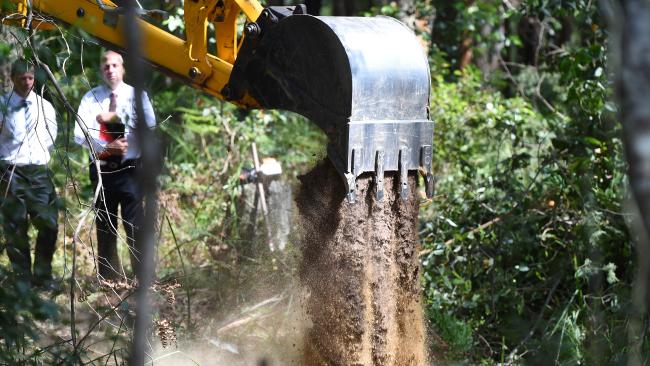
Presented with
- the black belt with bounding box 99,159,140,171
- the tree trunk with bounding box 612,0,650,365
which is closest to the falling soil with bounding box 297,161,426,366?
the black belt with bounding box 99,159,140,171

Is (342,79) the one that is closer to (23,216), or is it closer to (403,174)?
(403,174)

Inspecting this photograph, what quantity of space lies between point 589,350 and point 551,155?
2.09m

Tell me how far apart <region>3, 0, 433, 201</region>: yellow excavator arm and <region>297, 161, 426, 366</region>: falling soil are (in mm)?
154

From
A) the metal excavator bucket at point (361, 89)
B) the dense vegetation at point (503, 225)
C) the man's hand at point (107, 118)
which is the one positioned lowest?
the dense vegetation at point (503, 225)

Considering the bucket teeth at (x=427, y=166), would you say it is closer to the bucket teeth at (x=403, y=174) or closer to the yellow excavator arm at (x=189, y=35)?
the bucket teeth at (x=403, y=174)

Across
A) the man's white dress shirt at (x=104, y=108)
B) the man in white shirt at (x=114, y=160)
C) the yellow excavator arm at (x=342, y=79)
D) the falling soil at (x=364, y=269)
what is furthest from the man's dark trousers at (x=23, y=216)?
the man in white shirt at (x=114, y=160)

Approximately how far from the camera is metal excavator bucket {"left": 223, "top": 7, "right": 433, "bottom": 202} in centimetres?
422

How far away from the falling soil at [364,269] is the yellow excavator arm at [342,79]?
0.15 m

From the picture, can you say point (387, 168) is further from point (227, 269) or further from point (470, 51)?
point (470, 51)

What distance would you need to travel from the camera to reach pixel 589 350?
17.8ft

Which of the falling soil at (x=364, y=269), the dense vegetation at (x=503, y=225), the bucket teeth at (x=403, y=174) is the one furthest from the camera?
the dense vegetation at (x=503, y=225)

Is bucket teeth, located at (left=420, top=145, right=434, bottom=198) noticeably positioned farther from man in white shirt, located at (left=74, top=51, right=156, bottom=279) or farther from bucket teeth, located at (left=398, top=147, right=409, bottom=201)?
man in white shirt, located at (left=74, top=51, right=156, bottom=279)

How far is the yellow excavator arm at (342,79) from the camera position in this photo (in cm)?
423

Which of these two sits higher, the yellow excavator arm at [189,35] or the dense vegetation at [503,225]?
the yellow excavator arm at [189,35]
